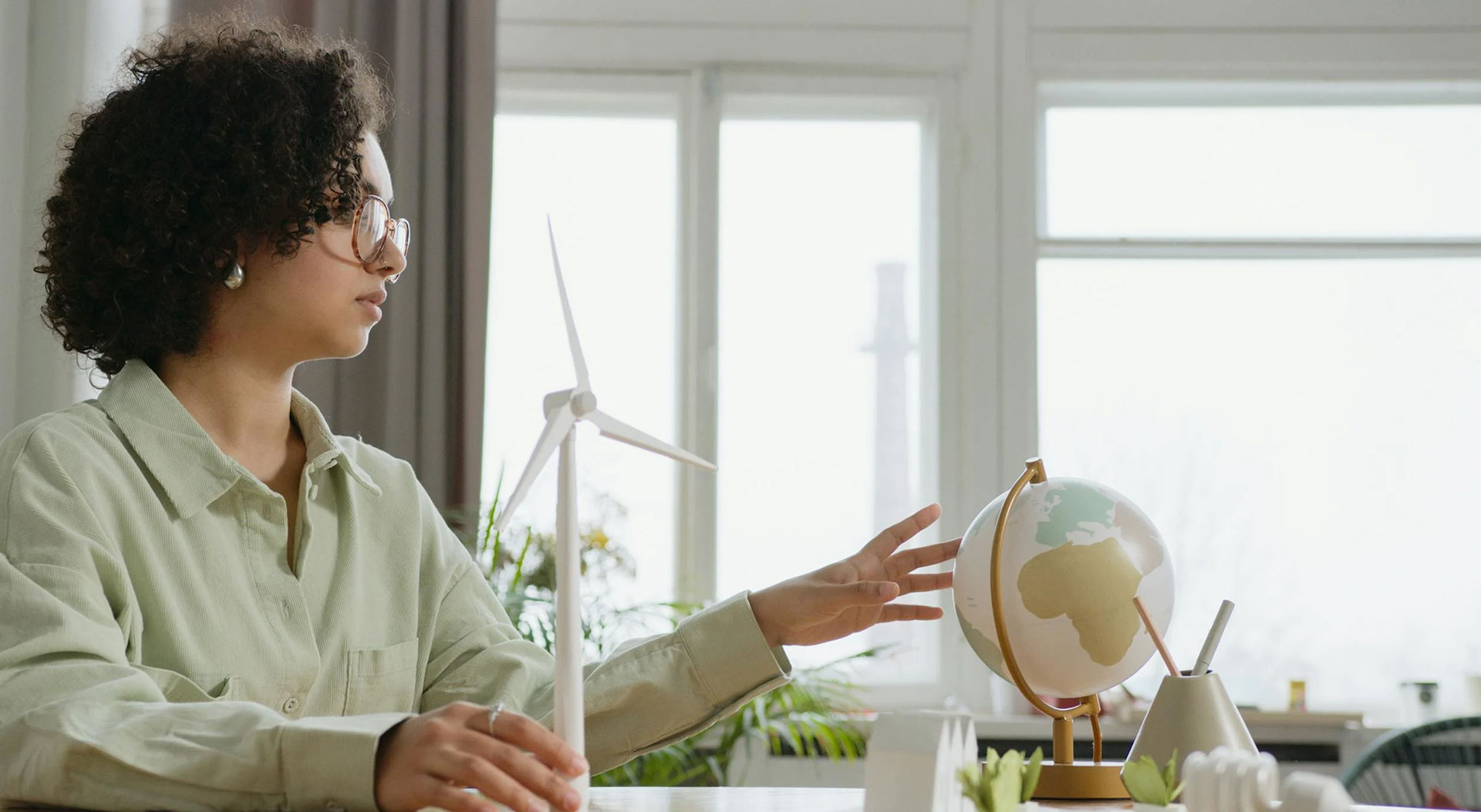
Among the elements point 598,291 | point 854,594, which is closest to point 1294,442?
point 598,291

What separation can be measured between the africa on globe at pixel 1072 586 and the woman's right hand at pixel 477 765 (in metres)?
0.49

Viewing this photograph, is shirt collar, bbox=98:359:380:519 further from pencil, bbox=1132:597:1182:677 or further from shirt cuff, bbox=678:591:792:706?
pencil, bbox=1132:597:1182:677

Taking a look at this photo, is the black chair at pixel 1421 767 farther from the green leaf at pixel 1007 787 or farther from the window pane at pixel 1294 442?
the green leaf at pixel 1007 787

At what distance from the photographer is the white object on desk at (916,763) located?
0.91 m

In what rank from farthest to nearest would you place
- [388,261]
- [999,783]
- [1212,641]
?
[388,261]
[1212,641]
[999,783]

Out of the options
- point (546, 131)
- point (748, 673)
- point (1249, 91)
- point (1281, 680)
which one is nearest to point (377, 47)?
point (546, 131)

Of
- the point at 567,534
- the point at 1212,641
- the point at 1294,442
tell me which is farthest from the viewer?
the point at 1294,442

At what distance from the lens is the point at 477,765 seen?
0.88 m

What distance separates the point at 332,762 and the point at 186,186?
744mm

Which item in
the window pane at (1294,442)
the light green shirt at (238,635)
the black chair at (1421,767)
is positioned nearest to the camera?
the light green shirt at (238,635)

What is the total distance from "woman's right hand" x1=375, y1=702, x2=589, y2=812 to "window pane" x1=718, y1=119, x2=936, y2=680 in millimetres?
2556

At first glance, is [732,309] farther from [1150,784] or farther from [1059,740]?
[1150,784]

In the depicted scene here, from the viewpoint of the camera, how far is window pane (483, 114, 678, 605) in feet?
11.5

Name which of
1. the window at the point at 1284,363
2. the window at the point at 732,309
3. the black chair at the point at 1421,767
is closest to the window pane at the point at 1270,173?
the window at the point at 1284,363
